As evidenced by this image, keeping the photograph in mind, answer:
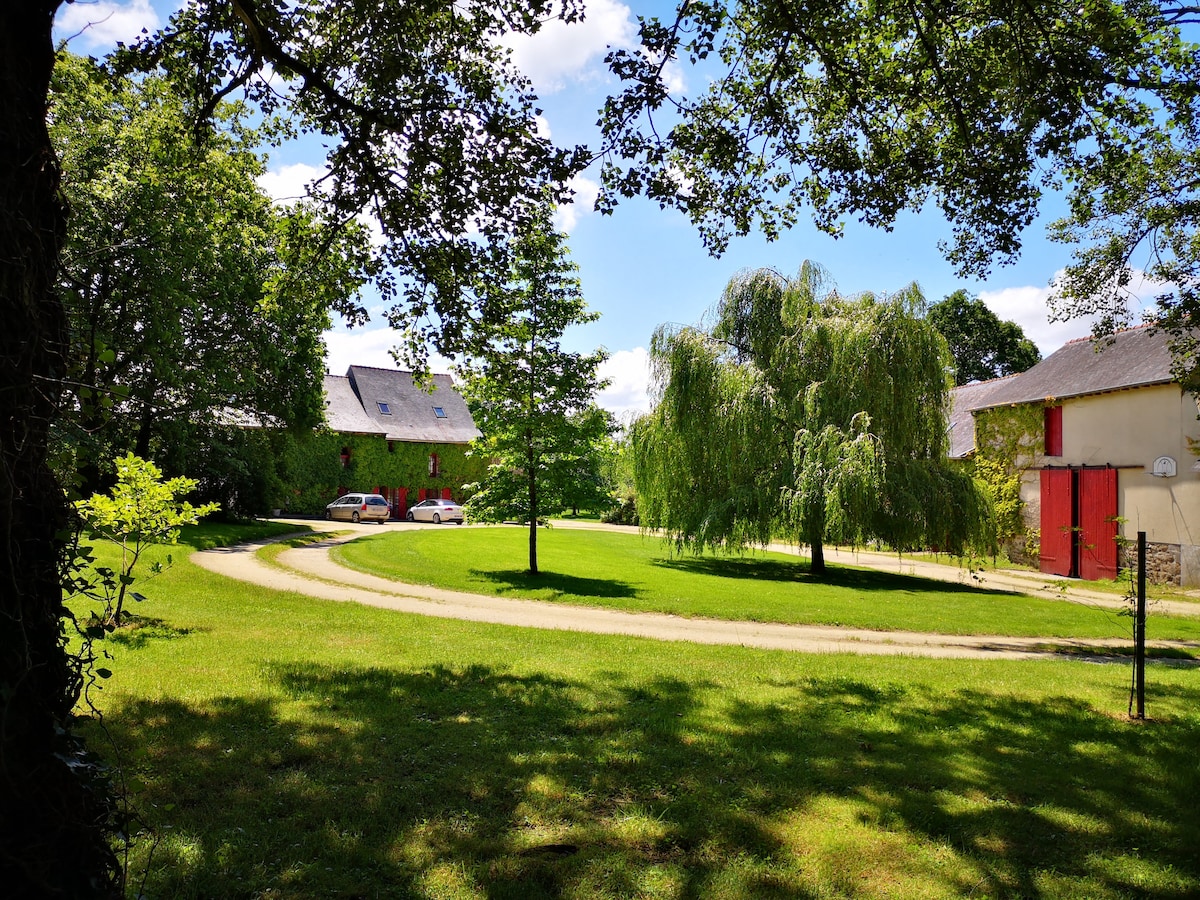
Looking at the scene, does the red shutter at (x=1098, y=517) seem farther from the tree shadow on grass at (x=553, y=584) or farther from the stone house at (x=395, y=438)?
the stone house at (x=395, y=438)

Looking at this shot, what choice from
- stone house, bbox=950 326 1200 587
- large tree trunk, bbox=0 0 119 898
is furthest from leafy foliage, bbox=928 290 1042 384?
large tree trunk, bbox=0 0 119 898

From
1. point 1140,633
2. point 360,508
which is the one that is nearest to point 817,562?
point 1140,633

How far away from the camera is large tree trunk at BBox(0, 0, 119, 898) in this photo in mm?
2162

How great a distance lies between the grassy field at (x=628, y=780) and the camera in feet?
11.1

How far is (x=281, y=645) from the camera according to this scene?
27.3 ft

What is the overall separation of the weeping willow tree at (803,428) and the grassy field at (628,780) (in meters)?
9.83

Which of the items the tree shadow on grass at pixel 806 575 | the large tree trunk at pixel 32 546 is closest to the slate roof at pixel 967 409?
the tree shadow on grass at pixel 806 575

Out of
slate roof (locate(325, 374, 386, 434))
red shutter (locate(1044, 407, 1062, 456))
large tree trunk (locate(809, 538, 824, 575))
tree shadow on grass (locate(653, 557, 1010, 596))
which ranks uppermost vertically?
slate roof (locate(325, 374, 386, 434))

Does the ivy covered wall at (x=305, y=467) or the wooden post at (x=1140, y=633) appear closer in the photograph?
the wooden post at (x=1140, y=633)

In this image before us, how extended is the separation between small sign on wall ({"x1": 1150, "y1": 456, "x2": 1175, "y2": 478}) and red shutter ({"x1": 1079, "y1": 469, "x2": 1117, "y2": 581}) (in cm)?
126

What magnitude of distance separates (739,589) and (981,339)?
43.6 meters

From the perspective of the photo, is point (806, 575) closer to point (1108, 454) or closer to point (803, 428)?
point (803, 428)

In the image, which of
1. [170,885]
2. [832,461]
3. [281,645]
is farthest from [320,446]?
[170,885]

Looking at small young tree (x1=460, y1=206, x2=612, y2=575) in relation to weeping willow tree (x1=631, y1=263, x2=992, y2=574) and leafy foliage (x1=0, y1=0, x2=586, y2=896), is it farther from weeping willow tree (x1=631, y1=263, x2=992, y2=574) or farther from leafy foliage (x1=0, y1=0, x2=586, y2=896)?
leafy foliage (x1=0, y1=0, x2=586, y2=896)
